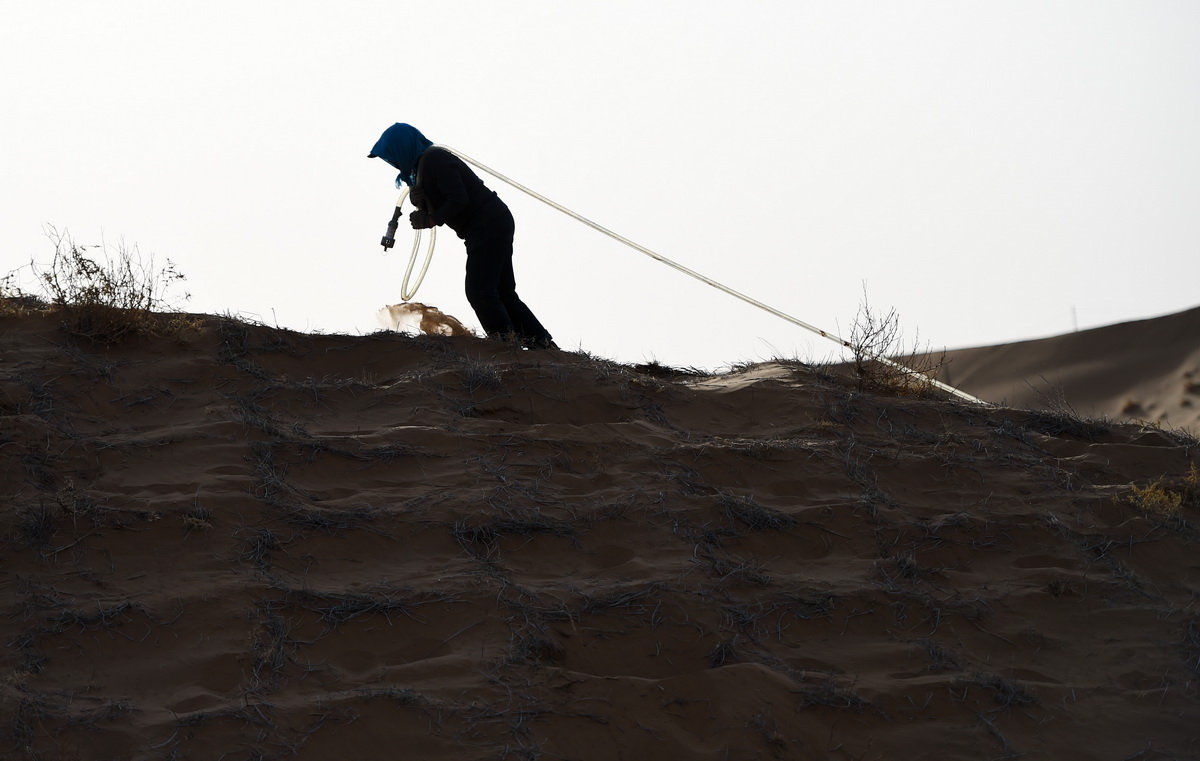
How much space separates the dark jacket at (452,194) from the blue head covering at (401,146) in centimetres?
9

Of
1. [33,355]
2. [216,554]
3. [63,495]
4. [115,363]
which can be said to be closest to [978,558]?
[216,554]

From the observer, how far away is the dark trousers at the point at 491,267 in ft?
23.9

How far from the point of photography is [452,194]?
7.24 m

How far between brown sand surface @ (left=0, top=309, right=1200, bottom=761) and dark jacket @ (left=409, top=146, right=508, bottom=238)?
3.87 ft

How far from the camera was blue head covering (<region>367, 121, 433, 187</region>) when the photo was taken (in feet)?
24.4

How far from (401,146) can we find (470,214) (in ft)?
2.23

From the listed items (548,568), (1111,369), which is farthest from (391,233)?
(1111,369)

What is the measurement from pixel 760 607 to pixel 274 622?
6.32 feet

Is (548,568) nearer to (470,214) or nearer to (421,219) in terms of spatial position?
(470,214)

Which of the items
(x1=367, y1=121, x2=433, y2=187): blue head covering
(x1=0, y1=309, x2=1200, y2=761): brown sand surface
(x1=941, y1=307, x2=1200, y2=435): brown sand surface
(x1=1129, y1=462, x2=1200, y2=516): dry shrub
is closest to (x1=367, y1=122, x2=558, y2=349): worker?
(x1=367, y1=121, x2=433, y2=187): blue head covering

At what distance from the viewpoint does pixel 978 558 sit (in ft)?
16.8

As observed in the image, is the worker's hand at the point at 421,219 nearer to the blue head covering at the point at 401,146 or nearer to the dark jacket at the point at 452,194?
the dark jacket at the point at 452,194

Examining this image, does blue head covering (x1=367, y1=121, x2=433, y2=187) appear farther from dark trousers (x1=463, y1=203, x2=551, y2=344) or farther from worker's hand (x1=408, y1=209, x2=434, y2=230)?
dark trousers (x1=463, y1=203, x2=551, y2=344)

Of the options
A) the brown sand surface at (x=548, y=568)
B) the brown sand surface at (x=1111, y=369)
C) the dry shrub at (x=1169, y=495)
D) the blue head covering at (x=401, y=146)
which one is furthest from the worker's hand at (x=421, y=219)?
the brown sand surface at (x=1111, y=369)
